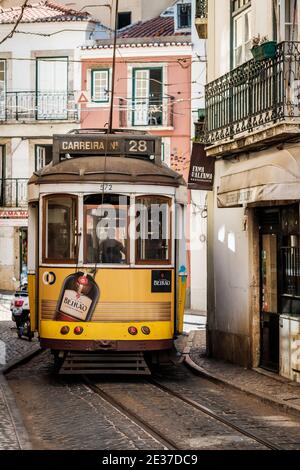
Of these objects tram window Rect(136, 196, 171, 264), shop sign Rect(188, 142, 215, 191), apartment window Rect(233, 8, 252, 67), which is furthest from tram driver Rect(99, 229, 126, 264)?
apartment window Rect(233, 8, 252, 67)

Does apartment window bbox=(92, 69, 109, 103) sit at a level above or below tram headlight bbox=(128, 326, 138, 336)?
above

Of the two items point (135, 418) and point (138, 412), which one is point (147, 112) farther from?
point (135, 418)

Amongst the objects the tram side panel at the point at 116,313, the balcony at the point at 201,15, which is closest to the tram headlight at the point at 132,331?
the tram side panel at the point at 116,313

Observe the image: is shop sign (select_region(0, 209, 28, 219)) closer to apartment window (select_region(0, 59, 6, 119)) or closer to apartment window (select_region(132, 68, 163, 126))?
apartment window (select_region(0, 59, 6, 119))

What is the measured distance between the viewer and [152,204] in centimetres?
1631

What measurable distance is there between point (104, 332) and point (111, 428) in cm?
372

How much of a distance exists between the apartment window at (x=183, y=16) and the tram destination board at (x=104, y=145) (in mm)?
22964

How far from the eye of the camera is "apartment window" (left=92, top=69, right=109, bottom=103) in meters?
39.7

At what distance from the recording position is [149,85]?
39250 millimetres

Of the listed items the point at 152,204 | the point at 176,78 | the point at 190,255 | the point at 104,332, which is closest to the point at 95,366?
the point at 104,332

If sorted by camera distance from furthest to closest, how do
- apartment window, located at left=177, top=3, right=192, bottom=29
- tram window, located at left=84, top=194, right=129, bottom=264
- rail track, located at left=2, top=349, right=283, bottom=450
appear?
apartment window, located at left=177, top=3, right=192, bottom=29, tram window, located at left=84, top=194, right=129, bottom=264, rail track, located at left=2, top=349, right=283, bottom=450

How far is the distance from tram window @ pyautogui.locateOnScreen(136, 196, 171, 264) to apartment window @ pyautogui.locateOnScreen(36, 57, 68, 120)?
80.7 ft

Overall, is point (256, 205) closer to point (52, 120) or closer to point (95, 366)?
point (95, 366)

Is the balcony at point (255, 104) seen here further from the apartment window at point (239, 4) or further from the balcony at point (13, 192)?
the balcony at point (13, 192)
